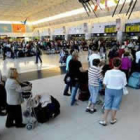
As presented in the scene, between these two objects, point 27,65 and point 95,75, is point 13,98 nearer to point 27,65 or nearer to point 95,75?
point 95,75

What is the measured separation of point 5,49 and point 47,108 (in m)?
11.6

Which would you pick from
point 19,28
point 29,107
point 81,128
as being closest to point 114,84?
point 81,128

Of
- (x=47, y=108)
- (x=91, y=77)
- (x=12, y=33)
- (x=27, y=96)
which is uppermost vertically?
(x=12, y=33)

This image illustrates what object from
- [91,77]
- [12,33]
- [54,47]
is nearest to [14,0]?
[54,47]

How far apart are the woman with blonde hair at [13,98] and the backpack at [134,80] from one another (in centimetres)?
371

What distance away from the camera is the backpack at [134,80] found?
528 cm

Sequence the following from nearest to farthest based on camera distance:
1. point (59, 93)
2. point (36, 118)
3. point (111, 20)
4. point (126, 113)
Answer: point (36, 118) < point (126, 113) < point (59, 93) < point (111, 20)

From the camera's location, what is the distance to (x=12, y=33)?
3244 cm

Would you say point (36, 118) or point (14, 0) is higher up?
point (14, 0)

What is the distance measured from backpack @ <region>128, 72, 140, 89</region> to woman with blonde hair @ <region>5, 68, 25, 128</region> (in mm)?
3708

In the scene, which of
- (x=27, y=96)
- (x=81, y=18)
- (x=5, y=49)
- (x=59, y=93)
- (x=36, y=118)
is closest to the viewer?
(x=27, y=96)

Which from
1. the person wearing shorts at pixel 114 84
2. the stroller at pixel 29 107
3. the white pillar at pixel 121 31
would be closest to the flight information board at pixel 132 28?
the white pillar at pixel 121 31

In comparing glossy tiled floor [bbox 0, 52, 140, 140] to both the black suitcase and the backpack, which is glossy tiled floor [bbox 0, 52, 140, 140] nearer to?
the black suitcase

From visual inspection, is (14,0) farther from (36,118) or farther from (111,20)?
(36,118)
